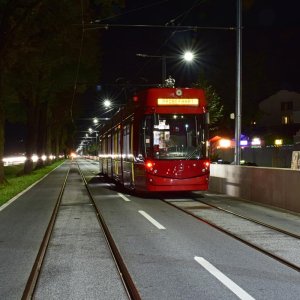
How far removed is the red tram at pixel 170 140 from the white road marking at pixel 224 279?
9841 mm

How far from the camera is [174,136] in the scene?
18.3 metres

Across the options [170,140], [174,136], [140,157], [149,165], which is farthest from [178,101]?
[149,165]

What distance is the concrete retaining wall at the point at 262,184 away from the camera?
49.0ft

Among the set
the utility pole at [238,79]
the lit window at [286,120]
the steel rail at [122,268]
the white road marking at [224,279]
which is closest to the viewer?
the white road marking at [224,279]

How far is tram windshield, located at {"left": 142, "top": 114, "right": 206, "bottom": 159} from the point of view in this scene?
18125 mm

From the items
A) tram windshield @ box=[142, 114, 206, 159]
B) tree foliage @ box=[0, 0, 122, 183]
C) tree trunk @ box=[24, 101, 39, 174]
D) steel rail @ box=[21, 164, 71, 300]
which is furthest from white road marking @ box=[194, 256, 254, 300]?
tree trunk @ box=[24, 101, 39, 174]

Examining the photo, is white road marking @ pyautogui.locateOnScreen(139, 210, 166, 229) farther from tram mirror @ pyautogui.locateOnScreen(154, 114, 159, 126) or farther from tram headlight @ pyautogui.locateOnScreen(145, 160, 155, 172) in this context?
tram mirror @ pyautogui.locateOnScreen(154, 114, 159, 126)

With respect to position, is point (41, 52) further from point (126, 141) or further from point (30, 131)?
point (30, 131)

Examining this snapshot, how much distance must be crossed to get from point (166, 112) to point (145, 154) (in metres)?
1.53

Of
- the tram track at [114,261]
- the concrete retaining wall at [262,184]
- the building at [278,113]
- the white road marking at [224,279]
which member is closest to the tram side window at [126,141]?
the concrete retaining wall at [262,184]

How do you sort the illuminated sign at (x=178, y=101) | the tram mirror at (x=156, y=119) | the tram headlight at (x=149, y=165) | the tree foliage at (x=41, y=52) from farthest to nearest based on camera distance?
the tree foliage at (x=41, y=52) → the illuminated sign at (x=178, y=101) → the tram mirror at (x=156, y=119) → the tram headlight at (x=149, y=165)

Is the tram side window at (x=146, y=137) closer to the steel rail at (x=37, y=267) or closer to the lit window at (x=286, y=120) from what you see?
the steel rail at (x=37, y=267)

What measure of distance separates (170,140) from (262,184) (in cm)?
324

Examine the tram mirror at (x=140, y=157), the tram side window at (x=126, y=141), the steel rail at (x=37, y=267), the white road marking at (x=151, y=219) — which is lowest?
the steel rail at (x=37, y=267)
